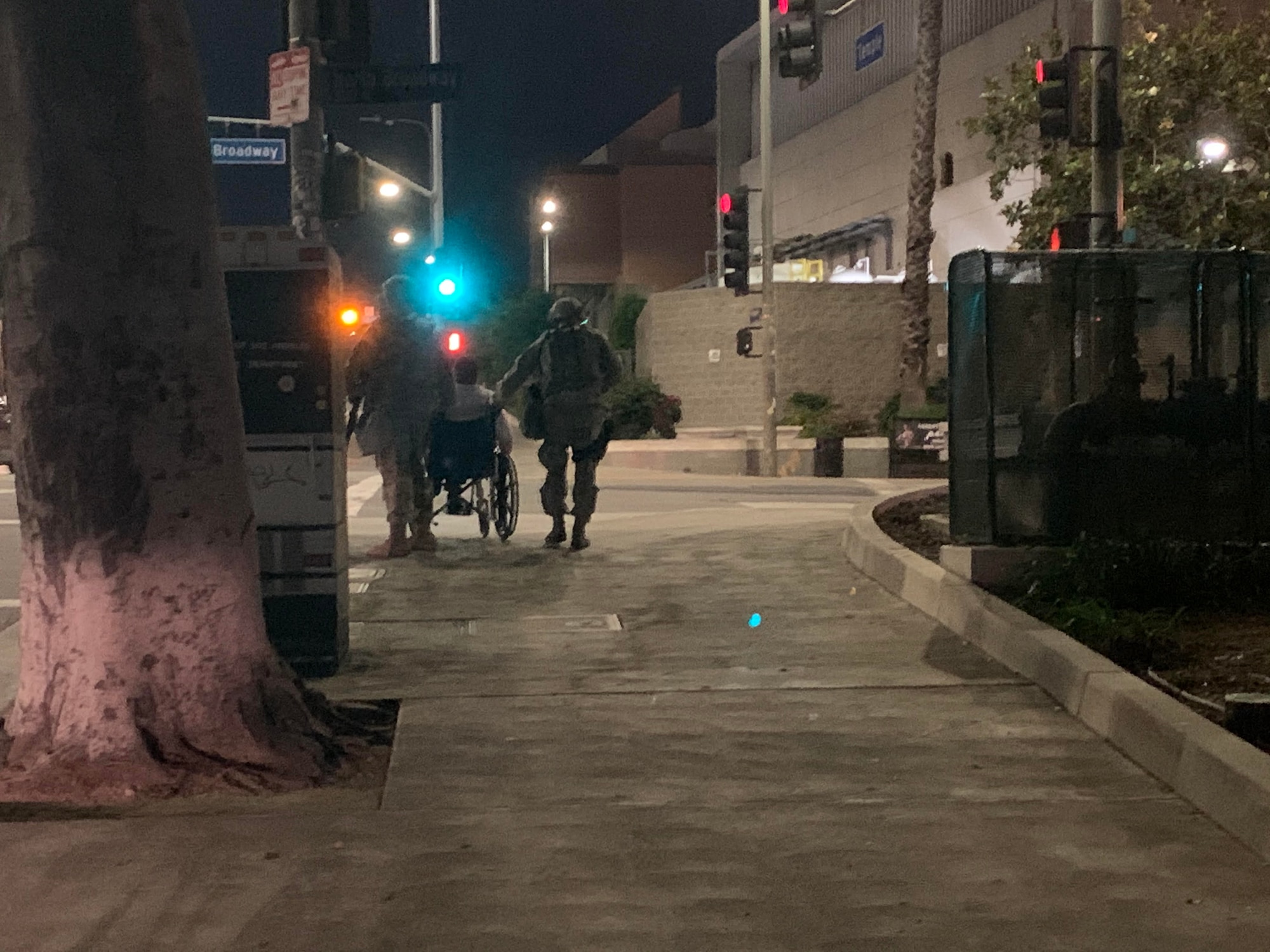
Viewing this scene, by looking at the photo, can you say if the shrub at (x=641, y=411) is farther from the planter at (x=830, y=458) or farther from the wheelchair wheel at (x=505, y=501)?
the wheelchair wheel at (x=505, y=501)

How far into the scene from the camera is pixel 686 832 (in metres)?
4.84

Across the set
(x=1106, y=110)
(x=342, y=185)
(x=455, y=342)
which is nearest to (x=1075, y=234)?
(x=1106, y=110)

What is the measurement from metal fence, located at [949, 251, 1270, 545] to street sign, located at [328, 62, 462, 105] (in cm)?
480

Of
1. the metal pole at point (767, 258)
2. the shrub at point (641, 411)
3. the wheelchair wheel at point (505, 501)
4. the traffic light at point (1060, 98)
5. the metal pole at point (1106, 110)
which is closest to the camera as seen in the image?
the wheelchair wheel at point (505, 501)

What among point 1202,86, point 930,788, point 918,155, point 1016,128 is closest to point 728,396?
point 918,155

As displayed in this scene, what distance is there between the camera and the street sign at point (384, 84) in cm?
1118

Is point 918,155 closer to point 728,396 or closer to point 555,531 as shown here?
point 728,396

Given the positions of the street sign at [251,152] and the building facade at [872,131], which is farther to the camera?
the building facade at [872,131]

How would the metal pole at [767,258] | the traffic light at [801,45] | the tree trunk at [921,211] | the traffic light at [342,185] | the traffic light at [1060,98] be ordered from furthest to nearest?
the tree trunk at [921,211], the metal pole at [767,258], the traffic light at [801,45], the traffic light at [1060,98], the traffic light at [342,185]

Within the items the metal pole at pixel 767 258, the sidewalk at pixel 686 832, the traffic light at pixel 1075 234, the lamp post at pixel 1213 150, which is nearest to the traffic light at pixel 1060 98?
the traffic light at pixel 1075 234

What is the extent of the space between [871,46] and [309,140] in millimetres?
34345

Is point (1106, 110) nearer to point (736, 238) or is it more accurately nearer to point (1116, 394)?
point (1116, 394)

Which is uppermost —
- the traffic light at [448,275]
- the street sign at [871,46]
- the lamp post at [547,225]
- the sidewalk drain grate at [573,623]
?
the street sign at [871,46]

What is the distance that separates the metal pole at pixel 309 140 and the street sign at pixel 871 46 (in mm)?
33081
